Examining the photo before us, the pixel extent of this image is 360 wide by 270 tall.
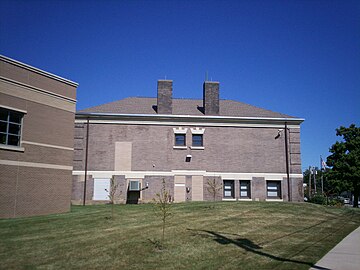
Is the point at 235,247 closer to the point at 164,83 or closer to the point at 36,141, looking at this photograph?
the point at 36,141

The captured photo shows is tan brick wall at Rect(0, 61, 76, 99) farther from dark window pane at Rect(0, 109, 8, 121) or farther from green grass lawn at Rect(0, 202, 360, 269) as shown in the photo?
green grass lawn at Rect(0, 202, 360, 269)

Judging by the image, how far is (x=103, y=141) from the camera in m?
29.7

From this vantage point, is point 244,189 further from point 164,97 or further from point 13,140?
point 13,140

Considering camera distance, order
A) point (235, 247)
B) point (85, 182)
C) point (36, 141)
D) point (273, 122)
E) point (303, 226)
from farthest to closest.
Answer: point (273, 122) < point (85, 182) < point (36, 141) < point (303, 226) < point (235, 247)

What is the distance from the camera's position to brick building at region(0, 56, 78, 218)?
18828 mm

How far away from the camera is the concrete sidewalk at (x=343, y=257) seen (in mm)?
8969

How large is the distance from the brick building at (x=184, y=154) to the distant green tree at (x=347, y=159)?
517 inches

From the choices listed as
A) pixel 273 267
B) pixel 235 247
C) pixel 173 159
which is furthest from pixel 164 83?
pixel 273 267

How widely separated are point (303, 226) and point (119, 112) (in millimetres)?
19235

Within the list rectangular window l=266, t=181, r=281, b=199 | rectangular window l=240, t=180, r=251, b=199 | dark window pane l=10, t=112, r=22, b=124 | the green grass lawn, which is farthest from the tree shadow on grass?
rectangular window l=266, t=181, r=281, b=199

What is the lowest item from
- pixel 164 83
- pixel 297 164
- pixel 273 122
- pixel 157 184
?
pixel 157 184

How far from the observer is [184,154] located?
98.3 feet

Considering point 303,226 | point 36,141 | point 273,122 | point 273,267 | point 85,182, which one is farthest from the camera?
point 273,122

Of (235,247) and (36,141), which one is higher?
(36,141)
